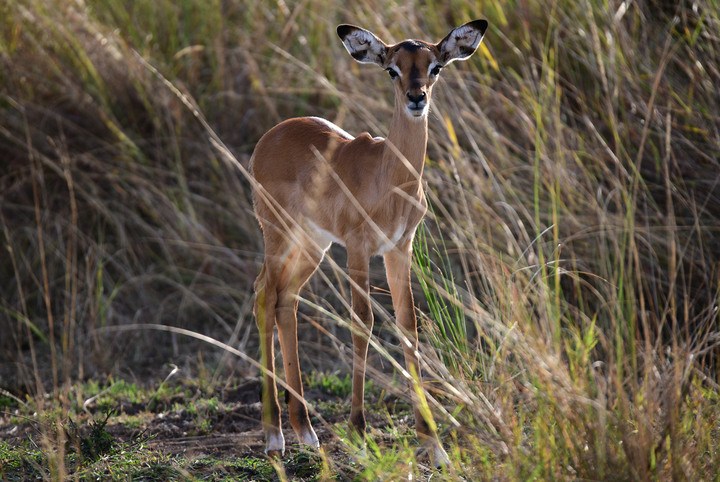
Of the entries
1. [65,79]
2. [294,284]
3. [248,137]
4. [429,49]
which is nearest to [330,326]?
[294,284]

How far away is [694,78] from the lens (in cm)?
518

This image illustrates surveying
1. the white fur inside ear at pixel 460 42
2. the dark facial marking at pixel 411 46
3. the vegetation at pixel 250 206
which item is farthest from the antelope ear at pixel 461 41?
the vegetation at pixel 250 206

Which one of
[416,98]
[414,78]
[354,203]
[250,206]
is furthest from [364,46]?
[250,206]

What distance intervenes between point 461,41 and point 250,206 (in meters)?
3.17

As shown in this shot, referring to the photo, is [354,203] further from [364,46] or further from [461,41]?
[461,41]

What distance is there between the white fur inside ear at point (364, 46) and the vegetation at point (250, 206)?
66 centimetres

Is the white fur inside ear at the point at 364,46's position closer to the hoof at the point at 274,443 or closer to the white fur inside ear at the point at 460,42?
the white fur inside ear at the point at 460,42

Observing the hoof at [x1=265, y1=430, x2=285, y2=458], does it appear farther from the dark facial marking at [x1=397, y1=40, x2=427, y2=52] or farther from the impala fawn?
the dark facial marking at [x1=397, y1=40, x2=427, y2=52]

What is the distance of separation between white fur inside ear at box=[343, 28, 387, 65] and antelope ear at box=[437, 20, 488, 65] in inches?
11.2

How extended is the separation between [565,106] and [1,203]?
4.39m

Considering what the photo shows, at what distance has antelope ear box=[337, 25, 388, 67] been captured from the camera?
382cm

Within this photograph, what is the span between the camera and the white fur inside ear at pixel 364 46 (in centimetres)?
383

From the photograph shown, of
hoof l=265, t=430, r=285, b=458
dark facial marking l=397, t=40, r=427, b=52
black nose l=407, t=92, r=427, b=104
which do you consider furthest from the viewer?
hoof l=265, t=430, r=285, b=458

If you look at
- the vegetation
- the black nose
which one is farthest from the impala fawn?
the vegetation
